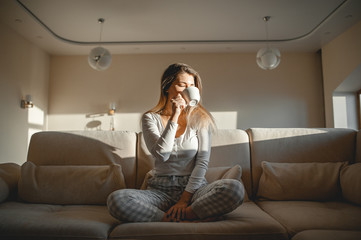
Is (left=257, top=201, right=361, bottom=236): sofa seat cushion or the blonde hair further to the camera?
the blonde hair

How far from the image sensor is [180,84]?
1523 mm

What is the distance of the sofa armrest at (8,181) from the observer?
148 centimetres

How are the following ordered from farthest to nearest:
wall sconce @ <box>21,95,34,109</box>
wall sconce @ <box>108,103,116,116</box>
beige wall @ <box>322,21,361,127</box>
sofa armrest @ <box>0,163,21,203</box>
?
wall sconce @ <box>108,103,116,116</box>
wall sconce @ <box>21,95,34,109</box>
beige wall @ <box>322,21,361,127</box>
sofa armrest @ <box>0,163,21,203</box>

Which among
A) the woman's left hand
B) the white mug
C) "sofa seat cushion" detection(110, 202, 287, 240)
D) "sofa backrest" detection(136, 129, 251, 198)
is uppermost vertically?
the white mug

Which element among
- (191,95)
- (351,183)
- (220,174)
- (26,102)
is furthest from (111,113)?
(351,183)

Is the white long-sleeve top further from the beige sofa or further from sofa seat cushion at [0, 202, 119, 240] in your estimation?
sofa seat cushion at [0, 202, 119, 240]

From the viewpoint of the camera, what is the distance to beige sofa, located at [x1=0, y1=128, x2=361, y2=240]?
3.54 ft

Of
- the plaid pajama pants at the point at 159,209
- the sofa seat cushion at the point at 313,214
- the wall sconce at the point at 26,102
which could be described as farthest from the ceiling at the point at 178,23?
the plaid pajama pants at the point at 159,209

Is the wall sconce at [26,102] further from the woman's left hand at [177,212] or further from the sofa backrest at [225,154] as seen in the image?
the woman's left hand at [177,212]

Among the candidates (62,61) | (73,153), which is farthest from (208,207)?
(62,61)

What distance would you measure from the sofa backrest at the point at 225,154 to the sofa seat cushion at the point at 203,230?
60 centimetres

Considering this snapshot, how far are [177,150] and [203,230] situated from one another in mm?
485

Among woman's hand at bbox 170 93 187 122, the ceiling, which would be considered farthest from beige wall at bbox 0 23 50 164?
woman's hand at bbox 170 93 187 122

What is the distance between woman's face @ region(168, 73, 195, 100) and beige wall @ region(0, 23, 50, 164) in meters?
3.65
